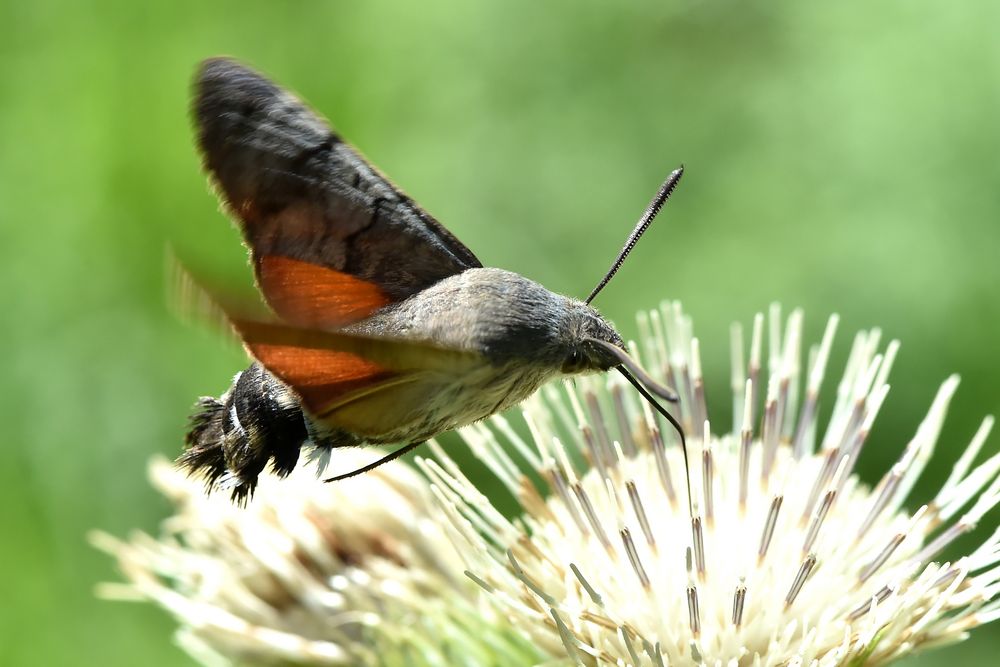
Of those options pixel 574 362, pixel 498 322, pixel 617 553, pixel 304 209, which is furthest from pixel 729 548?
pixel 304 209

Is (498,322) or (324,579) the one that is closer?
(498,322)

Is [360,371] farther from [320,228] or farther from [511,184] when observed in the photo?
[511,184]

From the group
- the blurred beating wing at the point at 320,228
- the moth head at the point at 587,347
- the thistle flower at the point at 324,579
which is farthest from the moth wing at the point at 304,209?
the thistle flower at the point at 324,579

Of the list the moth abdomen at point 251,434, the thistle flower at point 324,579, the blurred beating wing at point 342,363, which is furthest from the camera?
the thistle flower at point 324,579

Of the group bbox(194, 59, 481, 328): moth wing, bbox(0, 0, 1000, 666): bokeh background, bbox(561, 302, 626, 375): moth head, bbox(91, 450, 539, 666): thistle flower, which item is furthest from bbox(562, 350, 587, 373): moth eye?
bbox(0, 0, 1000, 666): bokeh background

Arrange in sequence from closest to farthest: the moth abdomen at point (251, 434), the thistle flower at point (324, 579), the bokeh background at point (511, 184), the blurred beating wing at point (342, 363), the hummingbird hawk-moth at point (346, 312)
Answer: the blurred beating wing at point (342, 363) → the hummingbird hawk-moth at point (346, 312) → the moth abdomen at point (251, 434) → the thistle flower at point (324, 579) → the bokeh background at point (511, 184)

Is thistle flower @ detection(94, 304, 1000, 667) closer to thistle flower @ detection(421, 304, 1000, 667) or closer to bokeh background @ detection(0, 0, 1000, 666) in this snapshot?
thistle flower @ detection(421, 304, 1000, 667)

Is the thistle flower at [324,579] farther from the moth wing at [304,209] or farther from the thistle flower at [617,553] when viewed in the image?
the moth wing at [304,209]
